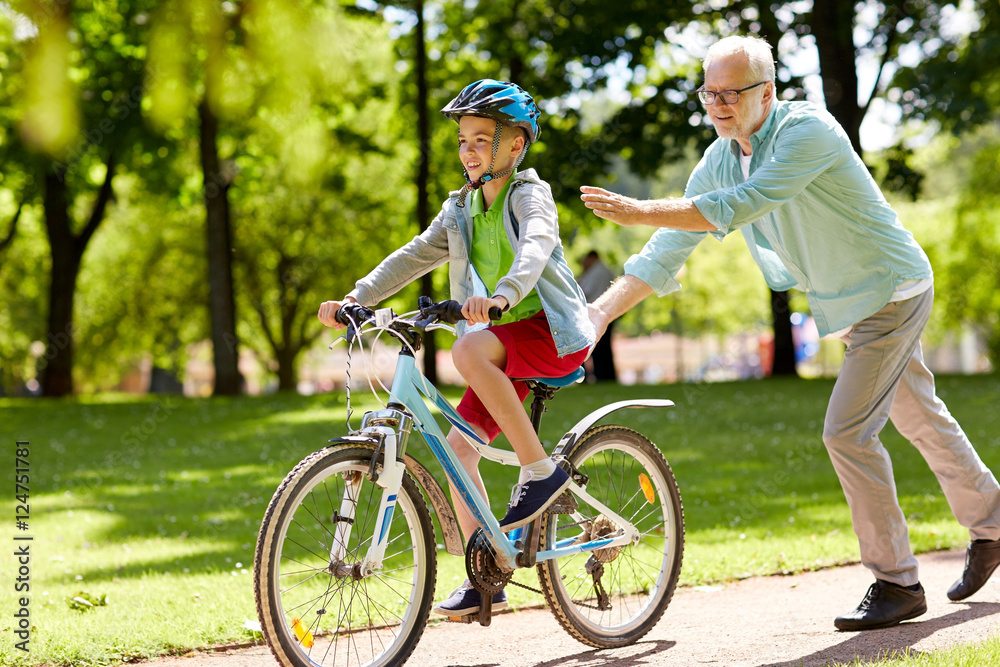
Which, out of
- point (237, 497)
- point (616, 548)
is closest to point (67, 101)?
point (237, 497)

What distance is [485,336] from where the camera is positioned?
376cm

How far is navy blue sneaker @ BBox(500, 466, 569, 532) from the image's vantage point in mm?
3834

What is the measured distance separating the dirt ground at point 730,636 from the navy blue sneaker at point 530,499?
58 cm

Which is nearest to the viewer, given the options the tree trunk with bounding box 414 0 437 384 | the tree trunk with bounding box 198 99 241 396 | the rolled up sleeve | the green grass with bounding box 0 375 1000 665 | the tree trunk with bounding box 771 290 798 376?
the rolled up sleeve

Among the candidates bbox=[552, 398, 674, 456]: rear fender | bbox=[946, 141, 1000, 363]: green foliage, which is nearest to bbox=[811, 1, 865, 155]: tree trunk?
bbox=[946, 141, 1000, 363]: green foliage

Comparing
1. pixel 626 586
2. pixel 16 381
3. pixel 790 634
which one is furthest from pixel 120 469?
pixel 16 381

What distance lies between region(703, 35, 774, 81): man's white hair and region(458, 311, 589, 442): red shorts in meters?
1.19

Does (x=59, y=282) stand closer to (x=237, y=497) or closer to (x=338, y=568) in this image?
(x=237, y=497)

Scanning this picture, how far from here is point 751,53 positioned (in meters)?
3.92

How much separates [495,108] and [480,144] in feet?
0.50

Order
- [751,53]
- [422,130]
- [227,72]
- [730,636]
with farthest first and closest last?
[422,130] → [227,72] → [730,636] → [751,53]

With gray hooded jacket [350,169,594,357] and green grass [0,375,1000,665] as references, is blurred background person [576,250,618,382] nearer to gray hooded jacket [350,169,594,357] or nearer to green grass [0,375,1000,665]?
green grass [0,375,1000,665]

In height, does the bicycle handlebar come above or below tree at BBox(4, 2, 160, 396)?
below

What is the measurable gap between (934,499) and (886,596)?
11.3 ft
